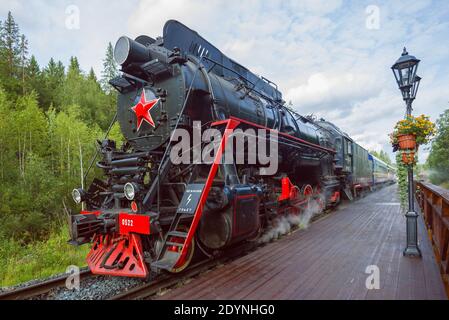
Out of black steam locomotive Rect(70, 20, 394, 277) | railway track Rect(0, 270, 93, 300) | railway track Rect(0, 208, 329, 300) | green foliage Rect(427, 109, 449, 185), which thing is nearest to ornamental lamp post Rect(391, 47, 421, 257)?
black steam locomotive Rect(70, 20, 394, 277)

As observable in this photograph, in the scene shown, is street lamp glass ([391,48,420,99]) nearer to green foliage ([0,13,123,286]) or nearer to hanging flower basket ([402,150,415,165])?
hanging flower basket ([402,150,415,165])

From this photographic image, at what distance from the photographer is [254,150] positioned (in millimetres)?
5461

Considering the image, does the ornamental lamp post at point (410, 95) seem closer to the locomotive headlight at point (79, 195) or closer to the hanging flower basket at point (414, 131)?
the hanging flower basket at point (414, 131)

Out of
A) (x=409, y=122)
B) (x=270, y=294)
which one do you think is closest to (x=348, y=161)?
(x=409, y=122)

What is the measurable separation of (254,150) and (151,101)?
213 cm

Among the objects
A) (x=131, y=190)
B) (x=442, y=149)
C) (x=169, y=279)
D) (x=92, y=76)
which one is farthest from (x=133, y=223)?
(x=92, y=76)

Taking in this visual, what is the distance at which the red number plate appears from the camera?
12.0 ft

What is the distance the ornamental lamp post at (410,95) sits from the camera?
4.70 metres

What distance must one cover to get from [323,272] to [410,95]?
11.7ft

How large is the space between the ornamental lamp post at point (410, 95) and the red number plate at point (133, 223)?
4.14m

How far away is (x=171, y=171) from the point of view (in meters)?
4.52

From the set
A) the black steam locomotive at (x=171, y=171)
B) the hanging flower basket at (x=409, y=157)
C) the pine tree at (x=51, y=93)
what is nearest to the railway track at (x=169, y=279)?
the black steam locomotive at (x=171, y=171)
